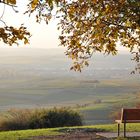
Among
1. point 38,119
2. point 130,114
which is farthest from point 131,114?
point 38,119

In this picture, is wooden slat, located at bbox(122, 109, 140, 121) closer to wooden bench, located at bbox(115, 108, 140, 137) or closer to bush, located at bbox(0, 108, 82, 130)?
wooden bench, located at bbox(115, 108, 140, 137)

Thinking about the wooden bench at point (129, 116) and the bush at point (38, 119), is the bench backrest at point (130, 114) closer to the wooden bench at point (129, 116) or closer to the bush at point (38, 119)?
the wooden bench at point (129, 116)

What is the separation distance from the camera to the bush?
2469 cm

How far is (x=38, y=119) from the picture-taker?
2498 cm

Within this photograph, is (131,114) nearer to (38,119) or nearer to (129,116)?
(129,116)

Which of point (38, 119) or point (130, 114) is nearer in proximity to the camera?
point (130, 114)

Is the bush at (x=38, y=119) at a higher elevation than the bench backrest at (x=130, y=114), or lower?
lower

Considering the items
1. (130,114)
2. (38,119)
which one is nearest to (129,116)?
(130,114)

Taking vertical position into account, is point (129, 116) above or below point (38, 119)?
above

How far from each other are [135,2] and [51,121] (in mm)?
13173

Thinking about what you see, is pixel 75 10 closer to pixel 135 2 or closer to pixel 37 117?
pixel 135 2

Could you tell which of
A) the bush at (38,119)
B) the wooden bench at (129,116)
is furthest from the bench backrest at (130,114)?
the bush at (38,119)

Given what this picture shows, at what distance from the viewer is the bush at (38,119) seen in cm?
2469

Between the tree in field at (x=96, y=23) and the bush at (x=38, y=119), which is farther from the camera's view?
the bush at (x=38, y=119)
